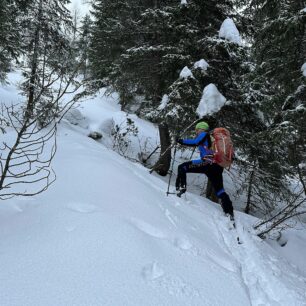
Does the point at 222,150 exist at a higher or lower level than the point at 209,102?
lower

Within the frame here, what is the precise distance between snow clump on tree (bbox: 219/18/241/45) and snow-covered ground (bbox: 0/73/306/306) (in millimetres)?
5584

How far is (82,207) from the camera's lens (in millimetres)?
4203

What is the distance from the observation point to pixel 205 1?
10742 millimetres

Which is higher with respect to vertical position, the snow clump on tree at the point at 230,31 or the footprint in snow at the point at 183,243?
the snow clump on tree at the point at 230,31

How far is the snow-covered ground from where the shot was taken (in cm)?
270

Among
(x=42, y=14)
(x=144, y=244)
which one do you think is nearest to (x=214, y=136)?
(x=144, y=244)

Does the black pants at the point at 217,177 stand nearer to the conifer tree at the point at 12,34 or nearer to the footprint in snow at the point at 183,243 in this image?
the footprint in snow at the point at 183,243

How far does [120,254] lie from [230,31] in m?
7.68

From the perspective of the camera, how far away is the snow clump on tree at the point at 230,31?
9.10 meters

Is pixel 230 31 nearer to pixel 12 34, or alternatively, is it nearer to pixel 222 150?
pixel 222 150

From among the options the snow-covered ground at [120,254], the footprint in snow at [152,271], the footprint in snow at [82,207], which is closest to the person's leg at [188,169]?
the snow-covered ground at [120,254]

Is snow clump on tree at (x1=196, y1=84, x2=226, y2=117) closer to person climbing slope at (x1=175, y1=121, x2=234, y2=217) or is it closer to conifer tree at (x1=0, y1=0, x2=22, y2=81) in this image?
person climbing slope at (x1=175, y1=121, x2=234, y2=217)

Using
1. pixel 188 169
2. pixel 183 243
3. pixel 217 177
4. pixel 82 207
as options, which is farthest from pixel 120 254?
pixel 188 169

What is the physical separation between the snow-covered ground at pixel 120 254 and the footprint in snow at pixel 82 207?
0.01 m
